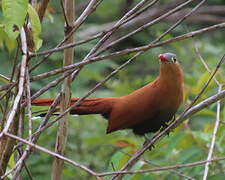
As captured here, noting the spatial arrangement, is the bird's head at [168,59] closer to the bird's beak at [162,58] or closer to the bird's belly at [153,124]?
the bird's beak at [162,58]

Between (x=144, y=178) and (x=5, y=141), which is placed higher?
(x=5, y=141)

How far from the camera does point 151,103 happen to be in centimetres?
295

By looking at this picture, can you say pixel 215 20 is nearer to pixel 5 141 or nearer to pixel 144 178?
Result: pixel 144 178

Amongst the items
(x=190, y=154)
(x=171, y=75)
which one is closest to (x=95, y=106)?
(x=171, y=75)

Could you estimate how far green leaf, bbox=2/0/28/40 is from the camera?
46.4 inches

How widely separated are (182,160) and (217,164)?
0.31m

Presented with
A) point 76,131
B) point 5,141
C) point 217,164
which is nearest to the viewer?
point 5,141

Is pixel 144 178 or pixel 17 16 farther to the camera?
pixel 144 178

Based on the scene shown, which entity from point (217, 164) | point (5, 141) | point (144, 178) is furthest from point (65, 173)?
point (5, 141)

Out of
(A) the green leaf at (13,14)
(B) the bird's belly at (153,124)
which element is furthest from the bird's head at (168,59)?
(A) the green leaf at (13,14)

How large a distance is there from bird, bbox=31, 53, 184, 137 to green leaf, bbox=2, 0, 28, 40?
66.0 inches

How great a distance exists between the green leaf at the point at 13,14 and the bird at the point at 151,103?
66.0 inches

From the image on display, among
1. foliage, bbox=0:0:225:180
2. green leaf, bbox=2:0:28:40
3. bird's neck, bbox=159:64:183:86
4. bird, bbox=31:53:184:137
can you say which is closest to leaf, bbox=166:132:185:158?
foliage, bbox=0:0:225:180

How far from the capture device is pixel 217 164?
2676 millimetres
